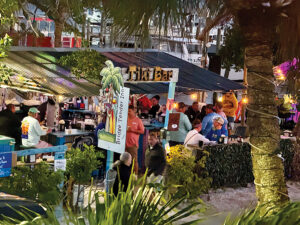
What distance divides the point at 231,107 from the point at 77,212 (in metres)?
10.1

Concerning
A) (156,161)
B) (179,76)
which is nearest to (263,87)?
(156,161)

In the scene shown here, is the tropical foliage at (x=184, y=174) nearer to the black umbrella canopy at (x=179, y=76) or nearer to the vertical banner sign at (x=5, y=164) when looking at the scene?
the vertical banner sign at (x=5, y=164)

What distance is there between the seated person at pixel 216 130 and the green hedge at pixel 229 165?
783mm

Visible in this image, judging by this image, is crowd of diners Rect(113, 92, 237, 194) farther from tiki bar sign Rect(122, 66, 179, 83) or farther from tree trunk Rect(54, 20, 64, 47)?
tree trunk Rect(54, 20, 64, 47)

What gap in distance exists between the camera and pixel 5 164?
814 centimetres

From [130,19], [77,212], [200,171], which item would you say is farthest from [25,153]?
[130,19]

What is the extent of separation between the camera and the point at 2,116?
12.3 meters

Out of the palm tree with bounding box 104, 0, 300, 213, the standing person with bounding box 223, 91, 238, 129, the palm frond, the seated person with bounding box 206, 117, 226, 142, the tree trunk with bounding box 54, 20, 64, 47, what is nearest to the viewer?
the palm frond

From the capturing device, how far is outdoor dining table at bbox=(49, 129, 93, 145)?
12.5 metres

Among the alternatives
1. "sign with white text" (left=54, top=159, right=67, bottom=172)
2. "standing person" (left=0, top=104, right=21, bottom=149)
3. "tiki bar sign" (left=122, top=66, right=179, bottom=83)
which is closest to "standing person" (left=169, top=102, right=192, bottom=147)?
"tiki bar sign" (left=122, top=66, right=179, bottom=83)

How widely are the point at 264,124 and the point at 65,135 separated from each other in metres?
7.41

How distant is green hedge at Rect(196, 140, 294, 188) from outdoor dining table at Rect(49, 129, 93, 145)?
10.0 feet

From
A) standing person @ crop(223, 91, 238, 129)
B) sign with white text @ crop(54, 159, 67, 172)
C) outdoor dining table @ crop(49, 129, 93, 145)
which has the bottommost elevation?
sign with white text @ crop(54, 159, 67, 172)

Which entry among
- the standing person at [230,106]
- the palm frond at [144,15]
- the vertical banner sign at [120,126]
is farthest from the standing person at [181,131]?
the palm frond at [144,15]
